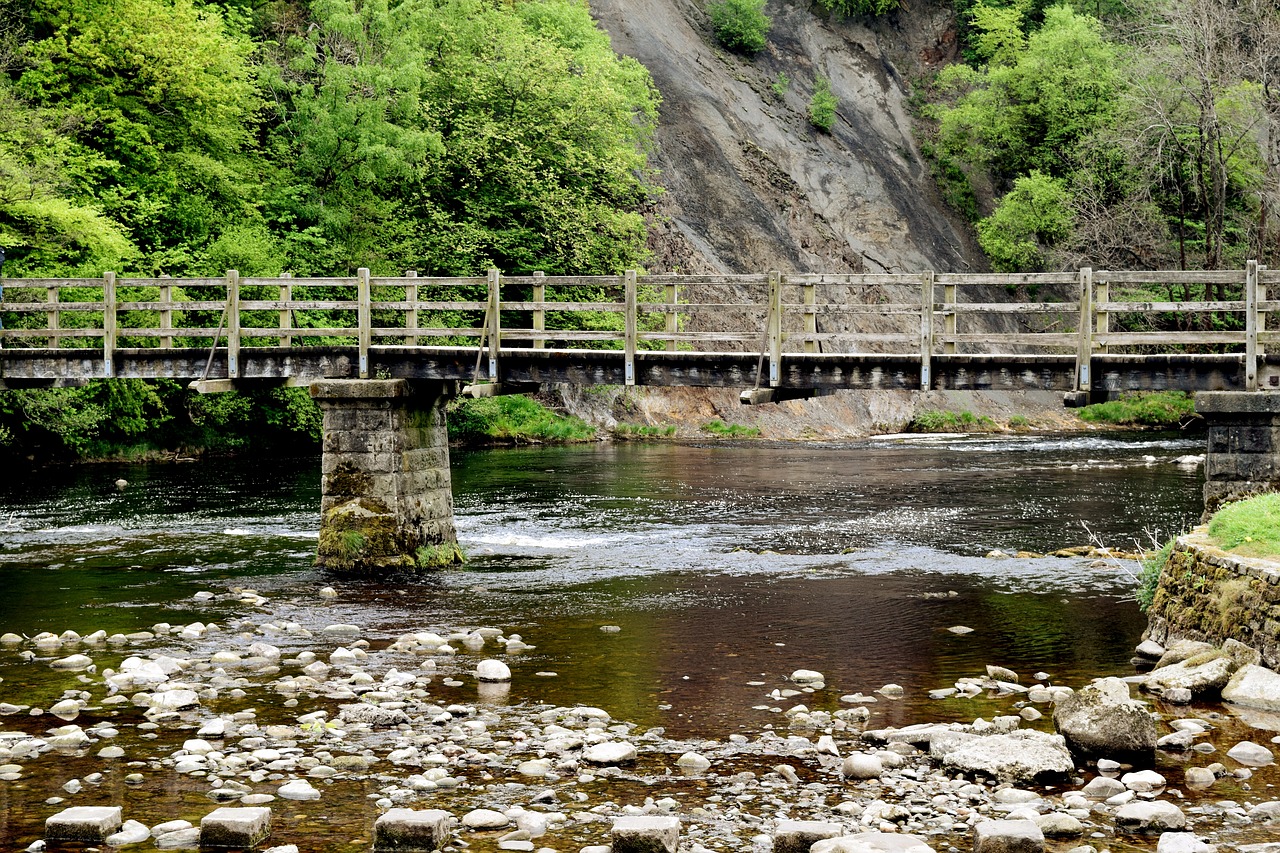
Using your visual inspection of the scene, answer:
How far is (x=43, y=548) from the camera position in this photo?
24.6 meters

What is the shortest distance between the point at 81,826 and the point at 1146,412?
185ft

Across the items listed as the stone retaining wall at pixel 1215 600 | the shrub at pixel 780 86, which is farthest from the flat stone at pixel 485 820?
the shrub at pixel 780 86

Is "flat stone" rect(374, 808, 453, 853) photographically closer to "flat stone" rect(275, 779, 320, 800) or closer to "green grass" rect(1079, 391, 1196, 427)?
"flat stone" rect(275, 779, 320, 800)

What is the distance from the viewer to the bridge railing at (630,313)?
2030 cm

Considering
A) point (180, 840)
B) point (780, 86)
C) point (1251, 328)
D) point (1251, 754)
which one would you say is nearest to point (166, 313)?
point (180, 840)

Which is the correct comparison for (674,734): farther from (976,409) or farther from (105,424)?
(976,409)

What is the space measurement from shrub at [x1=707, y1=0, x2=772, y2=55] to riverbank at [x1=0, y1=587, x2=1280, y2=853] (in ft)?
219

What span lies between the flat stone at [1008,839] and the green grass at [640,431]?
4298 centimetres

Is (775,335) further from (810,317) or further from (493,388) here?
(493,388)

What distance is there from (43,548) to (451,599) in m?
9.43

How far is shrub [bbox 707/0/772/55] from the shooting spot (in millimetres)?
76562

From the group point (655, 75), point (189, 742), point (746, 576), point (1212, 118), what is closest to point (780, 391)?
point (746, 576)

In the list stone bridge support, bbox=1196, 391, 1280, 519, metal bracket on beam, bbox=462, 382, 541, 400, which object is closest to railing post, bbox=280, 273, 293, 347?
metal bracket on beam, bbox=462, 382, 541, 400

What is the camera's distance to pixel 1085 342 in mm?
20219
